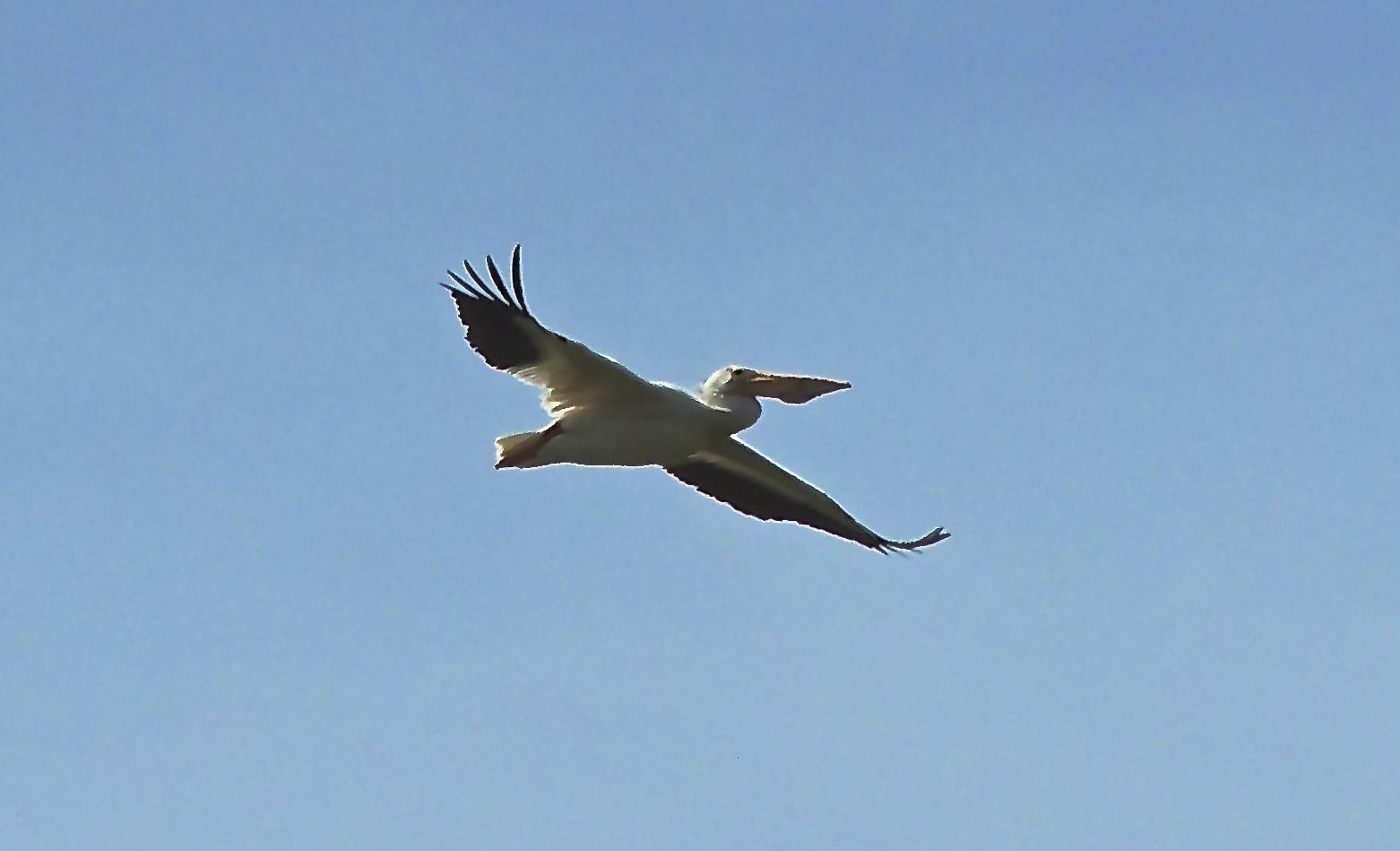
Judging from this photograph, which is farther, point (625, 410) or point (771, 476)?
point (771, 476)

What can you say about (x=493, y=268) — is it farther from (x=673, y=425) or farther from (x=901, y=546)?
(x=901, y=546)

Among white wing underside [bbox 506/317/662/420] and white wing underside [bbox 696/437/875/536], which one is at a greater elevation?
white wing underside [bbox 696/437/875/536]

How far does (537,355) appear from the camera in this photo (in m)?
14.9

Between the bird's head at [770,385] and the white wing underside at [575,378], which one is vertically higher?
the bird's head at [770,385]

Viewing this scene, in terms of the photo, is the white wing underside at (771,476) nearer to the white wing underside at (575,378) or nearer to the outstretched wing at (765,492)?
the outstretched wing at (765,492)

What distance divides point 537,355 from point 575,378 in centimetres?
33

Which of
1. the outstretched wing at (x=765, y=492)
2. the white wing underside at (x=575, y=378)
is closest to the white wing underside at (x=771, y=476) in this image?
the outstretched wing at (x=765, y=492)

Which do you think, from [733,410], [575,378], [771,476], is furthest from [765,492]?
[575,378]

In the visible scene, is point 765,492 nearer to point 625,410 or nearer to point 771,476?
point 771,476

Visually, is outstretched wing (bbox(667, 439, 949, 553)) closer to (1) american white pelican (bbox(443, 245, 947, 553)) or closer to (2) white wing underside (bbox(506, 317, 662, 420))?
(1) american white pelican (bbox(443, 245, 947, 553))

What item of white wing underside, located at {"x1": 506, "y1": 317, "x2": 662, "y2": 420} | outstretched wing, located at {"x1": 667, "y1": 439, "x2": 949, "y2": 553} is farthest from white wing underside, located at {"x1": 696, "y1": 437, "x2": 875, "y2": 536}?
white wing underside, located at {"x1": 506, "y1": 317, "x2": 662, "y2": 420}

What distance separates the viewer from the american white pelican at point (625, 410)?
579 inches

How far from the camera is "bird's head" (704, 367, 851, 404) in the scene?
16031 mm

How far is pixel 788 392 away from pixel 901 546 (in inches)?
57.5
